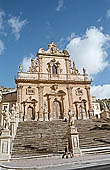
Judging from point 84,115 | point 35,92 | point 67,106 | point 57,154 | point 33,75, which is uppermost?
point 33,75

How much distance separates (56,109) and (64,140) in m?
13.1

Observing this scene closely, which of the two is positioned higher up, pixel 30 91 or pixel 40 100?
pixel 30 91

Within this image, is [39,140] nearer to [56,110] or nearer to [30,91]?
[56,110]

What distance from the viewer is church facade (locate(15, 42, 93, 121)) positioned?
24438mm

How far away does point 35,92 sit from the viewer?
25.4 metres

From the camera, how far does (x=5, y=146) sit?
32.6 feet

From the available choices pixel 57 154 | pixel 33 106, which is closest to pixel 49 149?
pixel 57 154

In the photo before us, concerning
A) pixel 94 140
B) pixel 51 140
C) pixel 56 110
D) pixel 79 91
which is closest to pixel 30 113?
pixel 56 110

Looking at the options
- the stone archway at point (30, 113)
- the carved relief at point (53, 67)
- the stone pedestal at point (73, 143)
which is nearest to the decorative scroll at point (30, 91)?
the stone archway at point (30, 113)

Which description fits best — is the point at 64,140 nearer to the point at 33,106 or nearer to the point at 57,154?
Result: the point at 57,154

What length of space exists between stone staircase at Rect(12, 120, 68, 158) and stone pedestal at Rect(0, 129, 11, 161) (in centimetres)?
61

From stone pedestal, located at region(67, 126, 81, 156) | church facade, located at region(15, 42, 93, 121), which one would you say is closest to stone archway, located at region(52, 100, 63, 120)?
church facade, located at region(15, 42, 93, 121)

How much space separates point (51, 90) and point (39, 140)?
46.3ft

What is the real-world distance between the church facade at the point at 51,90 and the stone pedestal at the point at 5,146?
1285 cm
